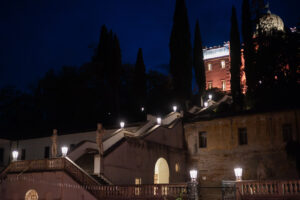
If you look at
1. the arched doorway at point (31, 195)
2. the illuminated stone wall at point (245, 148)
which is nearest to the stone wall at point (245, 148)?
the illuminated stone wall at point (245, 148)

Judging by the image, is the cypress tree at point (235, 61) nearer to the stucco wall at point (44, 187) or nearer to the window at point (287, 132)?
the window at point (287, 132)

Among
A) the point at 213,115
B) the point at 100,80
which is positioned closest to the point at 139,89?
the point at 100,80

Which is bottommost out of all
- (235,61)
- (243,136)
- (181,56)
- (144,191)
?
(144,191)

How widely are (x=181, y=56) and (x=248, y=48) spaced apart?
25.3 ft

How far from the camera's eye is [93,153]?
84.1 feet

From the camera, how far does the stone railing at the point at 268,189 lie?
53.6 ft

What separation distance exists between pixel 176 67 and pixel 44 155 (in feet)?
57.8

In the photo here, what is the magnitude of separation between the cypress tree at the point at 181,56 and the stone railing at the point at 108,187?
2048cm

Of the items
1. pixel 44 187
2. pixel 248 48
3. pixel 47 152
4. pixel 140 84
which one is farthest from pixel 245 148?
pixel 140 84

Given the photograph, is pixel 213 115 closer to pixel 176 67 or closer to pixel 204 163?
pixel 204 163

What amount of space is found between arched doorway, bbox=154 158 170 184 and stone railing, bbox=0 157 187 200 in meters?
10.1

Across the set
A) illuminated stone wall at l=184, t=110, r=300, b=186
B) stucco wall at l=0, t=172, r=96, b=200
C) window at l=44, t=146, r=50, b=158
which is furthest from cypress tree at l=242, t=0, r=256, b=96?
stucco wall at l=0, t=172, r=96, b=200

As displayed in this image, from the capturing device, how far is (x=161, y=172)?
3047cm

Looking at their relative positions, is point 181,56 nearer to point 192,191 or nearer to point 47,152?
point 47,152
